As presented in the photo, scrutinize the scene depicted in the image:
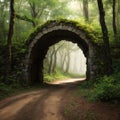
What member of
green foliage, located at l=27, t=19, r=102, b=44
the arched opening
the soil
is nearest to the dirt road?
the soil

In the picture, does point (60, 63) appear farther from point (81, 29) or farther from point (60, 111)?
point (60, 111)

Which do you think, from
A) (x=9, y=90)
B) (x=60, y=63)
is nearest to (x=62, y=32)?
(x=9, y=90)

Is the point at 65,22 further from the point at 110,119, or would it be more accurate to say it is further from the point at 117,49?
the point at 110,119

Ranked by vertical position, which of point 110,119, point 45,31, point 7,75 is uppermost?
point 45,31

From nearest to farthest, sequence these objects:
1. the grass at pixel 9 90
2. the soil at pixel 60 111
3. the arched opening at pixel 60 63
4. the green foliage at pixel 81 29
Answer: the soil at pixel 60 111, the grass at pixel 9 90, the green foliage at pixel 81 29, the arched opening at pixel 60 63

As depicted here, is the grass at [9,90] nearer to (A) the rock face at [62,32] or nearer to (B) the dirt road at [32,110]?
(A) the rock face at [62,32]

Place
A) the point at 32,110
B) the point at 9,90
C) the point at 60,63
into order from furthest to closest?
the point at 60,63
the point at 9,90
the point at 32,110

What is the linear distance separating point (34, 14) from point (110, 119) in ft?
67.2

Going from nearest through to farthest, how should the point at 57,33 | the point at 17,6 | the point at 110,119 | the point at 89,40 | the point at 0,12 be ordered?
the point at 110,119
the point at 89,40
the point at 57,33
the point at 0,12
the point at 17,6

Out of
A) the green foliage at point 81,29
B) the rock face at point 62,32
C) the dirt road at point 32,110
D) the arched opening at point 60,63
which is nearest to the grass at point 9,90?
the rock face at point 62,32

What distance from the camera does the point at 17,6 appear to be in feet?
89.2

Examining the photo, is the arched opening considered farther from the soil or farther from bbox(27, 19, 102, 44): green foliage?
the soil

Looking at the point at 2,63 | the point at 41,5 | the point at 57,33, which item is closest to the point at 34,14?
the point at 41,5

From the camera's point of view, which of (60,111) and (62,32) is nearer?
(60,111)
